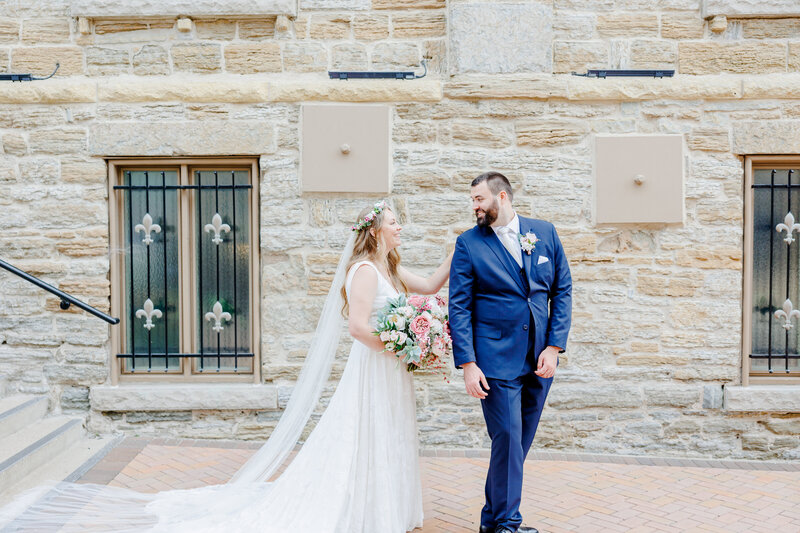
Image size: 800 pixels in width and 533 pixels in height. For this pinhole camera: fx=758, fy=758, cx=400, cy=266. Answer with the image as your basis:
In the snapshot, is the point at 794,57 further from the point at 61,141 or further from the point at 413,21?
the point at 61,141

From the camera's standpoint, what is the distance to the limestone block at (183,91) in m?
6.04

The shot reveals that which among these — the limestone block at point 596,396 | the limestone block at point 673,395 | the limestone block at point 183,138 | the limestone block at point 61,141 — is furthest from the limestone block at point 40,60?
the limestone block at point 673,395

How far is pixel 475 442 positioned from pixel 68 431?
3.18m

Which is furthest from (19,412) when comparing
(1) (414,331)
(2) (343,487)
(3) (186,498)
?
(1) (414,331)

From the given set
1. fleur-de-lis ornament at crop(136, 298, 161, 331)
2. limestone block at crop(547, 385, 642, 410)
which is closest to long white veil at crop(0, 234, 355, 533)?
fleur-de-lis ornament at crop(136, 298, 161, 331)

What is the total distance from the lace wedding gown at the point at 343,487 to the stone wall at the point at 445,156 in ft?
5.87

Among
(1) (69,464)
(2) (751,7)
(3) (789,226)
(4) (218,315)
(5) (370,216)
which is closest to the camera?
(5) (370,216)

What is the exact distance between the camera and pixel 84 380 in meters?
6.16

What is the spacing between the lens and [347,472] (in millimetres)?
4141

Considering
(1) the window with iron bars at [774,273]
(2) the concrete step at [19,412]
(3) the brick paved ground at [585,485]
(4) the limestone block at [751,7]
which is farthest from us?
(1) the window with iron bars at [774,273]

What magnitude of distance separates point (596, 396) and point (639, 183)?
173cm

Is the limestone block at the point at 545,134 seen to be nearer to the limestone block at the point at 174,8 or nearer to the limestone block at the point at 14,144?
the limestone block at the point at 174,8

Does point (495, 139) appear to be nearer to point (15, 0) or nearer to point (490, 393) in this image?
point (490, 393)

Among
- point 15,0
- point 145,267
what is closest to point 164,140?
point 145,267
